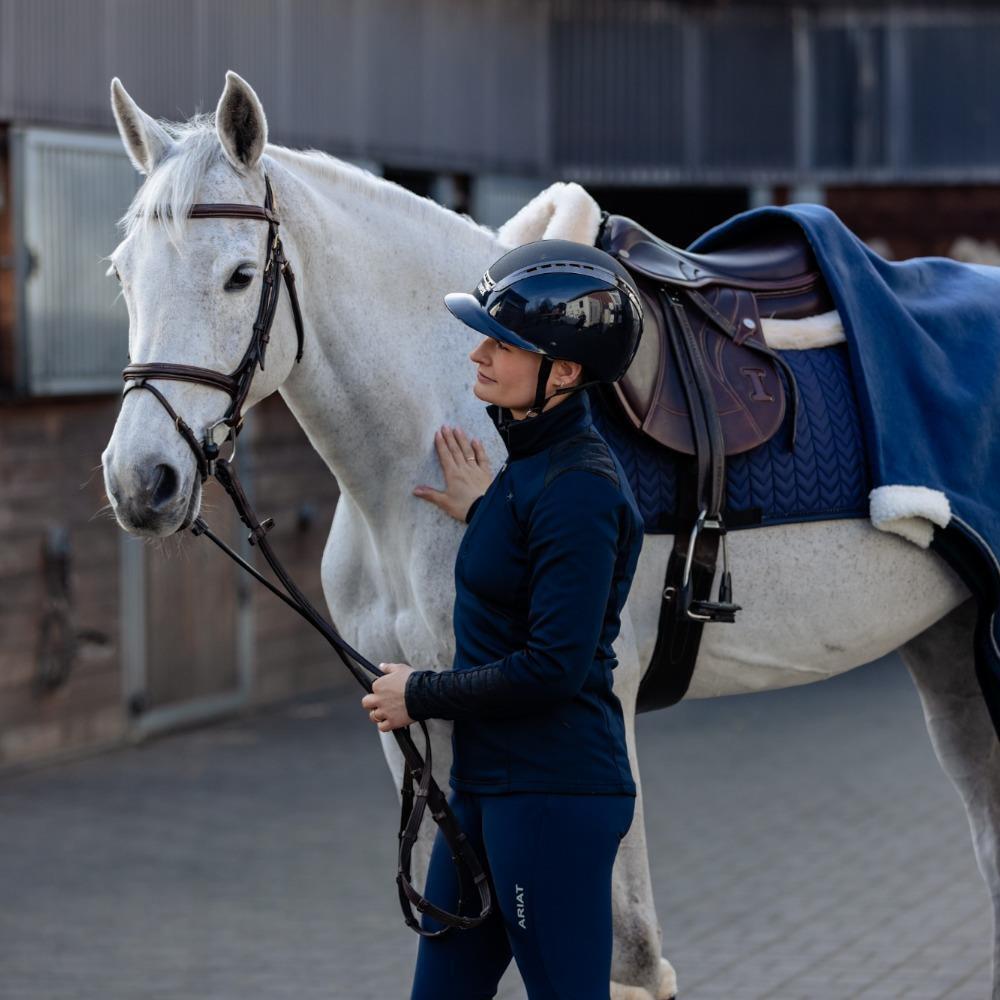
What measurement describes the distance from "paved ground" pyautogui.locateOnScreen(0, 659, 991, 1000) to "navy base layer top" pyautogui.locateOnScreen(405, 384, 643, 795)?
274cm

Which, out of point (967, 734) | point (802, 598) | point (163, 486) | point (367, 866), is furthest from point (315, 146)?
point (163, 486)

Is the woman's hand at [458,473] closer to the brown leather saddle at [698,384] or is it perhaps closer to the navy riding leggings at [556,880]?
the brown leather saddle at [698,384]

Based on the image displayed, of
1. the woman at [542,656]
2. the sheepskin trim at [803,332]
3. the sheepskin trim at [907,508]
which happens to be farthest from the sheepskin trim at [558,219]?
the woman at [542,656]

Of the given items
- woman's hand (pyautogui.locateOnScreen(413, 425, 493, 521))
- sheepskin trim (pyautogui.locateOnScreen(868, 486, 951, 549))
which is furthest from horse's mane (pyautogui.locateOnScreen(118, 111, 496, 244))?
sheepskin trim (pyautogui.locateOnScreen(868, 486, 951, 549))

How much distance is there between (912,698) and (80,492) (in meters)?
5.04

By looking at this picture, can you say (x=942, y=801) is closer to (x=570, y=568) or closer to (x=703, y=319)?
(x=703, y=319)

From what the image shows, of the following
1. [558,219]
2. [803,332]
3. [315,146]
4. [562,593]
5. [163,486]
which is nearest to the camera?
[562,593]

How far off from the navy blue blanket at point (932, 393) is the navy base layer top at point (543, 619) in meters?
1.19

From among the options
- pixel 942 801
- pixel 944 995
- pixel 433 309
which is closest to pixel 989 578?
pixel 433 309

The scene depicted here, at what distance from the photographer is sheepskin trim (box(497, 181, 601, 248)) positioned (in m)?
3.74

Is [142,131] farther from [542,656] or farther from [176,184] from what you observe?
[542,656]

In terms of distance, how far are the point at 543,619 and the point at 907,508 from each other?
4.35 ft

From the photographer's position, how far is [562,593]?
2.58 metres

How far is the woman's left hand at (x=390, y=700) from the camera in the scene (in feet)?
9.06
